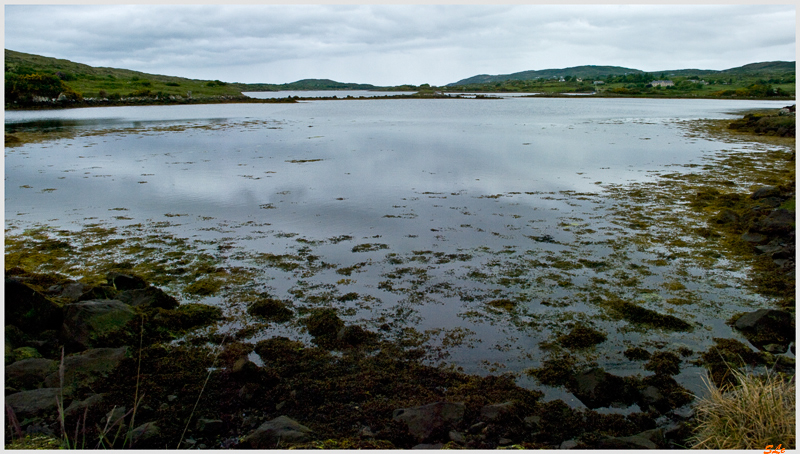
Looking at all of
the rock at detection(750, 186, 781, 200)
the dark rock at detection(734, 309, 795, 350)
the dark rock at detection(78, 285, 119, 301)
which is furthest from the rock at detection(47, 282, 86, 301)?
the rock at detection(750, 186, 781, 200)

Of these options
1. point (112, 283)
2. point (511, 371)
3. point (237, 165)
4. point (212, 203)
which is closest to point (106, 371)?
point (112, 283)

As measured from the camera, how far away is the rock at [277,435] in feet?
15.2

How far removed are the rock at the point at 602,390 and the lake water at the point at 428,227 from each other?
0.57 feet

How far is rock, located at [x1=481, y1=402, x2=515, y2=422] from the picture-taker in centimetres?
509

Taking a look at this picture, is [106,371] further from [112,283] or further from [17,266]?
[17,266]

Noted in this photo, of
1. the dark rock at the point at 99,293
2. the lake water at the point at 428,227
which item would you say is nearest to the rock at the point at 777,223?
the lake water at the point at 428,227

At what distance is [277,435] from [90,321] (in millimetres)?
3834

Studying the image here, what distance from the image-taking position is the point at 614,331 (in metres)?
7.09

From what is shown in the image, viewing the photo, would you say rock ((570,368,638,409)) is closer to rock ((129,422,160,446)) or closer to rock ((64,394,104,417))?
rock ((129,422,160,446))

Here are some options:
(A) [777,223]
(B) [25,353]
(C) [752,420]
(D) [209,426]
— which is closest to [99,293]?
(B) [25,353]

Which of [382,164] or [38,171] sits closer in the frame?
[38,171]

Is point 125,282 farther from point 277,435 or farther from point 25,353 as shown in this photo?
point 277,435

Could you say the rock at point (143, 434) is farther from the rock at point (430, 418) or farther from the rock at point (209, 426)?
the rock at point (430, 418)

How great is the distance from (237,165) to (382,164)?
651 centimetres
